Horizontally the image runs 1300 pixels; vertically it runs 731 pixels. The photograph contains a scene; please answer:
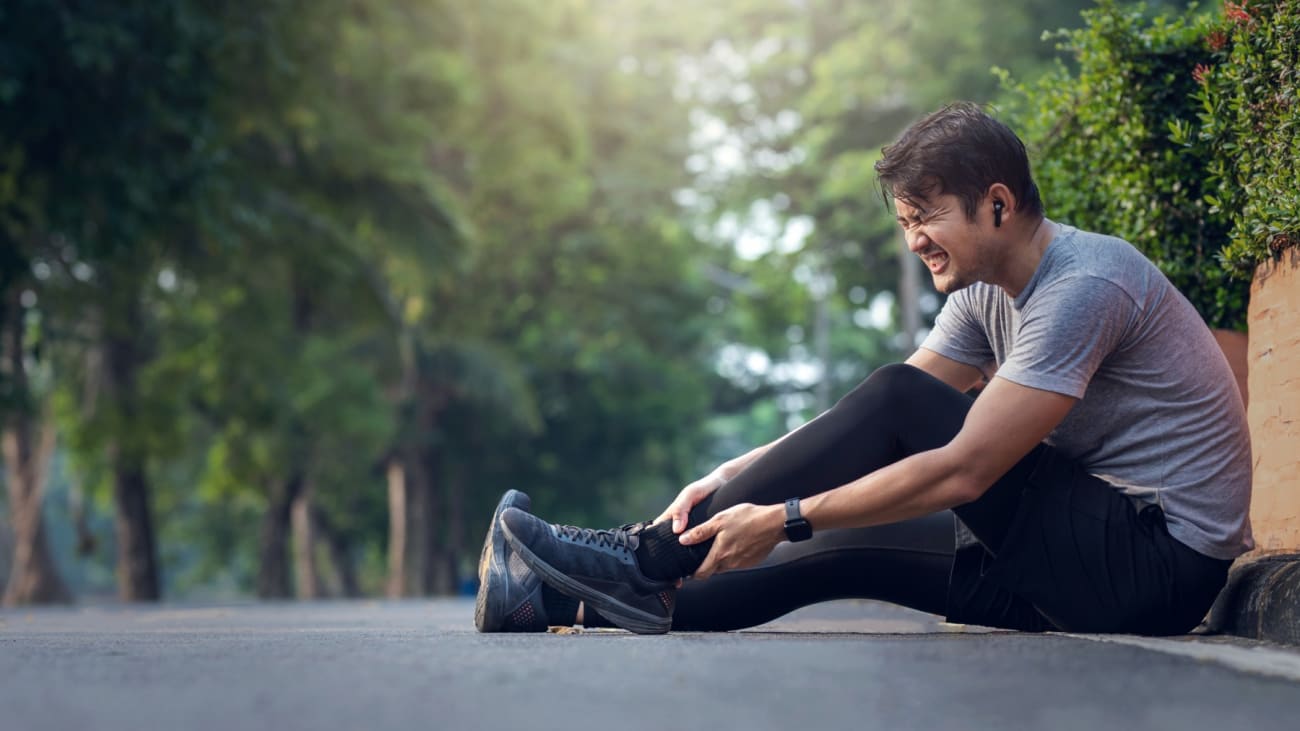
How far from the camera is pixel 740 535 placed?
421 cm

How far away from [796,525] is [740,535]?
172 millimetres

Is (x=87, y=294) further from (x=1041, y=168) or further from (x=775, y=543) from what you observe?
(x=775, y=543)

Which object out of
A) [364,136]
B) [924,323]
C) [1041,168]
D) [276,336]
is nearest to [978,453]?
[1041,168]

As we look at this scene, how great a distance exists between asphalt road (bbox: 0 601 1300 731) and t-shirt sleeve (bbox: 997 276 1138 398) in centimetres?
72

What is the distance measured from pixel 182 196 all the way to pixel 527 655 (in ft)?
31.0

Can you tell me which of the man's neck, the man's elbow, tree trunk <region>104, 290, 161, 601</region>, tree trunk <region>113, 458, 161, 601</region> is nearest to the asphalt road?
the man's elbow

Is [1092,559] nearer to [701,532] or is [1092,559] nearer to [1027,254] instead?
[1027,254]

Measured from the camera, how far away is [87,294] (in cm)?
1684

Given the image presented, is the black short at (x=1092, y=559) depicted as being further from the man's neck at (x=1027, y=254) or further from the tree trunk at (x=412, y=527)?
the tree trunk at (x=412, y=527)

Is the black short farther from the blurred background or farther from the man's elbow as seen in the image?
the blurred background

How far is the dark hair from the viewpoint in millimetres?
4023

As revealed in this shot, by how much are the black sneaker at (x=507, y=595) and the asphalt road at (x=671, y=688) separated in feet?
2.98

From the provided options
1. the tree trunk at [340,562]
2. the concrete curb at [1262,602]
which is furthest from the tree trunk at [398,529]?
the concrete curb at [1262,602]

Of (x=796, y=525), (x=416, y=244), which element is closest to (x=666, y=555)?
(x=796, y=525)
